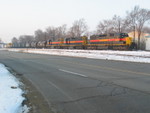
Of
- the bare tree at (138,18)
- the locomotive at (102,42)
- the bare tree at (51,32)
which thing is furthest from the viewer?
the bare tree at (51,32)

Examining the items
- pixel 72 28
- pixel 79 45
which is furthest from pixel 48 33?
pixel 79 45

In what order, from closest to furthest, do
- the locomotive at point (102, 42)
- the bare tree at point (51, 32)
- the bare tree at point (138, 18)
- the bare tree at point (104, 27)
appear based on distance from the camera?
the locomotive at point (102, 42) < the bare tree at point (138, 18) < the bare tree at point (104, 27) < the bare tree at point (51, 32)

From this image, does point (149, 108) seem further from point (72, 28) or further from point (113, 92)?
point (72, 28)

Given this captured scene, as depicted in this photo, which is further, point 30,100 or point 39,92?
point 39,92

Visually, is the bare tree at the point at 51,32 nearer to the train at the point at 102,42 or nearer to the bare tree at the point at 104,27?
the bare tree at the point at 104,27

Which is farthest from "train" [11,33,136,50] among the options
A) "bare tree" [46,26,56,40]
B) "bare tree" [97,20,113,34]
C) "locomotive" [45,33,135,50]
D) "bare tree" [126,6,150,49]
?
"bare tree" [46,26,56,40]

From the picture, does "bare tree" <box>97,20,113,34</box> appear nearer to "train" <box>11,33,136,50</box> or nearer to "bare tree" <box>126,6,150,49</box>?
"bare tree" <box>126,6,150,49</box>

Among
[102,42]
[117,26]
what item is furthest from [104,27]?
[102,42]

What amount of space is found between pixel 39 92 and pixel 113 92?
122 inches

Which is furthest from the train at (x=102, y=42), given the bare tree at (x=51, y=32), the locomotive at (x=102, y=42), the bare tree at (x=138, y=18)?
the bare tree at (x=51, y=32)

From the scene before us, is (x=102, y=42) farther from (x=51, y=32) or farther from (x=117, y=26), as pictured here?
(x=51, y=32)

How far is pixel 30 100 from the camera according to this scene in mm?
6039

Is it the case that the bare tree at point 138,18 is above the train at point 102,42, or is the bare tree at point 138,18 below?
above

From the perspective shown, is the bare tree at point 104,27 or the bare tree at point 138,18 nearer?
the bare tree at point 138,18
